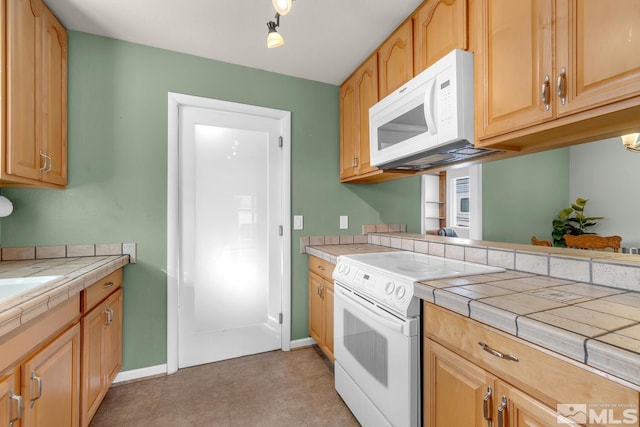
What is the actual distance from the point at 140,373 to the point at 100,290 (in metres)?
0.83

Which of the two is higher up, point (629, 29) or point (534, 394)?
point (629, 29)

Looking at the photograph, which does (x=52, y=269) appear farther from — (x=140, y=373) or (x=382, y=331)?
(x=382, y=331)

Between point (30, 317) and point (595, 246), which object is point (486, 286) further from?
point (30, 317)

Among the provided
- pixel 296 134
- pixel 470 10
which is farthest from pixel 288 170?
pixel 470 10

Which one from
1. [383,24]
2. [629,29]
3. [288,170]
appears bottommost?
[288,170]

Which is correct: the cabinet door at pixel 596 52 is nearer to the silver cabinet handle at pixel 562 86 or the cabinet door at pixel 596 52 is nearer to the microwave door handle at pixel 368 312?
the silver cabinet handle at pixel 562 86

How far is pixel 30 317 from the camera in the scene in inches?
36.0

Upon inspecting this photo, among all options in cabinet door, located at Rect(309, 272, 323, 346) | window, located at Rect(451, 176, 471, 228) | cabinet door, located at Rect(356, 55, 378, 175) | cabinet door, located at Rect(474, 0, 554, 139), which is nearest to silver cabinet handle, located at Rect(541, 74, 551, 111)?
cabinet door, located at Rect(474, 0, 554, 139)

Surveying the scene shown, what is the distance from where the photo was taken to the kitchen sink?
1.26 metres

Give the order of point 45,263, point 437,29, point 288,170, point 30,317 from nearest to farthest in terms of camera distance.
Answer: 1. point 30,317
2. point 437,29
3. point 45,263
4. point 288,170

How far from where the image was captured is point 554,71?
3.34 feet

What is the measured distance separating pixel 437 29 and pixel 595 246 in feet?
5.76

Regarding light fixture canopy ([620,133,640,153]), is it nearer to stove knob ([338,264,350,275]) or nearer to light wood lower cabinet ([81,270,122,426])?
stove knob ([338,264,350,275])

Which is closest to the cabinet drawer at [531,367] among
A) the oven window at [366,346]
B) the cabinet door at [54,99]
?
the oven window at [366,346]
